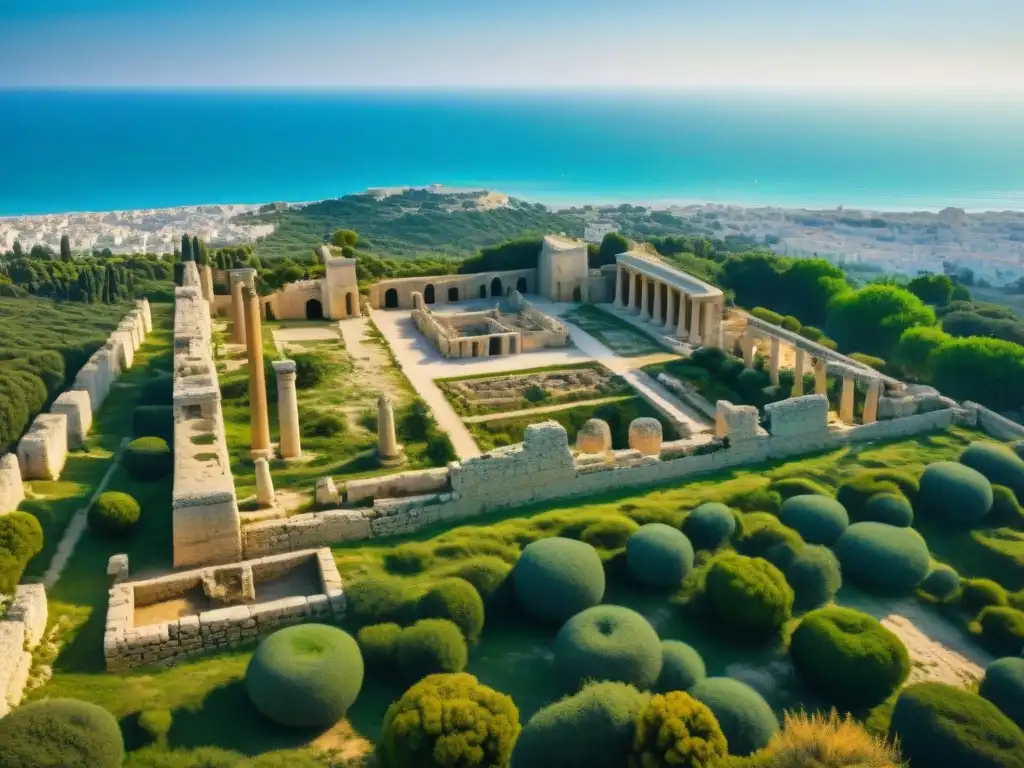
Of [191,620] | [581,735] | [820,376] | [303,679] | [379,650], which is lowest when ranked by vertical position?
[379,650]

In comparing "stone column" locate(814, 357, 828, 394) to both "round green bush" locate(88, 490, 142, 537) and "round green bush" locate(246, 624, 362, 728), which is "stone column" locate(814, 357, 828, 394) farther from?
"round green bush" locate(88, 490, 142, 537)

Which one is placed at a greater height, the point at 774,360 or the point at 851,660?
the point at 774,360

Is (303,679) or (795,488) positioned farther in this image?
(795,488)

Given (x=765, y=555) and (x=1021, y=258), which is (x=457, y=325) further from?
(x=1021, y=258)

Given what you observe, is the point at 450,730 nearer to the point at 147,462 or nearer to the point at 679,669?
the point at 679,669

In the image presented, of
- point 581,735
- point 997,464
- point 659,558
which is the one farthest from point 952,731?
point 997,464

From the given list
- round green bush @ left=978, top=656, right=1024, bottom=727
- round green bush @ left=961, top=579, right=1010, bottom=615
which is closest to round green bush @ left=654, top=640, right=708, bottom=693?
round green bush @ left=978, top=656, right=1024, bottom=727

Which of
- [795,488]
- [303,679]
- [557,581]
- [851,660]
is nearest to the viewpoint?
[303,679]
